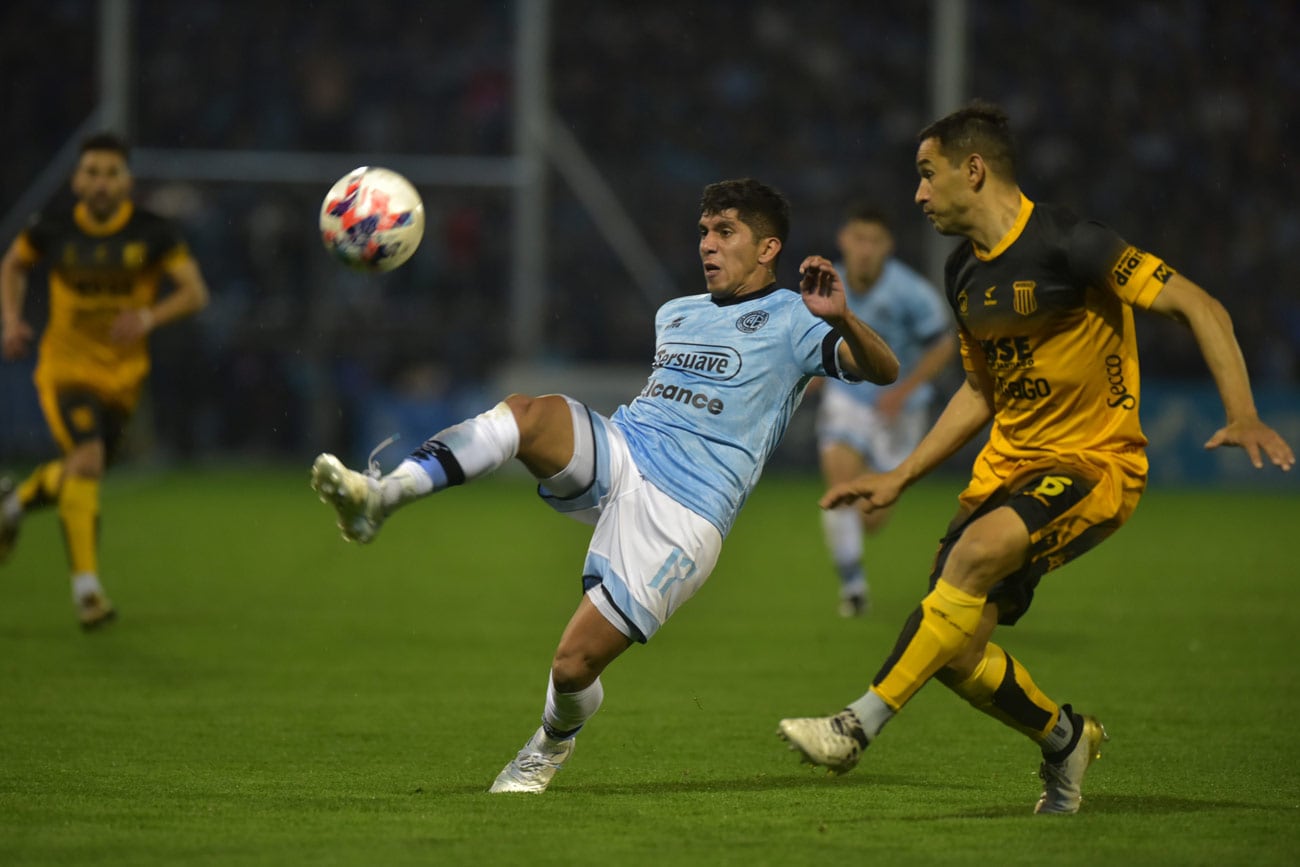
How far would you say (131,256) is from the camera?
9453 mm

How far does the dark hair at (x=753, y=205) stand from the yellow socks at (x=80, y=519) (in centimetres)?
467

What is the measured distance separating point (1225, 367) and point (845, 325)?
1042 mm

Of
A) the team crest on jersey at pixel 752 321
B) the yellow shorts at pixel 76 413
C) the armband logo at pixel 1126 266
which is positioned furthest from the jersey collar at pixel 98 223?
the armband logo at pixel 1126 266

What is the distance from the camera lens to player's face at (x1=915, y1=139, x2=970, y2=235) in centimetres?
514

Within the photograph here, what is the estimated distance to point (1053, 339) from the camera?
511 centimetres

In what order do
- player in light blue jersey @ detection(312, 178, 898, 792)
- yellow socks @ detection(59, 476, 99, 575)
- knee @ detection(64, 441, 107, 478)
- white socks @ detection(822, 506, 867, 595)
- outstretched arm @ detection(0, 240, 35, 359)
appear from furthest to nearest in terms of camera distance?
1. white socks @ detection(822, 506, 867, 595)
2. outstretched arm @ detection(0, 240, 35, 359)
3. knee @ detection(64, 441, 107, 478)
4. yellow socks @ detection(59, 476, 99, 575)
5. player in light blue jersey @ detection(312, 178, 898, 792)

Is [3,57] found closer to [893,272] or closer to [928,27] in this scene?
[928,27]

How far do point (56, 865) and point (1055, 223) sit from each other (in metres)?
3.24

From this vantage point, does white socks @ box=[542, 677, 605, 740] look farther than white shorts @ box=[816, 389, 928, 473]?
No

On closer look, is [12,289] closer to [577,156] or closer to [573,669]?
[573,669]

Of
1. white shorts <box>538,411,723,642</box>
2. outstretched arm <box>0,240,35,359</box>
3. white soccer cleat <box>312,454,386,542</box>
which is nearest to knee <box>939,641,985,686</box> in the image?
white shorts <box>538,411,723,642</box>

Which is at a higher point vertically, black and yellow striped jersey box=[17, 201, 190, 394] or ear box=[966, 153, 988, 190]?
ear box=[966, 153, 988, 190]

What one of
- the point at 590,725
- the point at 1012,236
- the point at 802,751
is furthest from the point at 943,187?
the point at 590,725

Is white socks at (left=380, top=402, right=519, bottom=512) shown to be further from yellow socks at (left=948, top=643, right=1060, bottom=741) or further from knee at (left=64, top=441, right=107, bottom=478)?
knee at (left=64, top=441, right=107, bottom=478)
